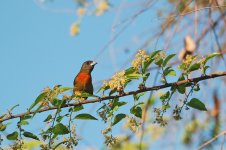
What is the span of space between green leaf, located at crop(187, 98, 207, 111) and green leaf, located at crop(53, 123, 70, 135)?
0.56m

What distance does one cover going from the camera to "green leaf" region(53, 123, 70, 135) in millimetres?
2205

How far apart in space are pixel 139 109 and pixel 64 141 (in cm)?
37

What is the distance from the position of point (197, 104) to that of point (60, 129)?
610mm

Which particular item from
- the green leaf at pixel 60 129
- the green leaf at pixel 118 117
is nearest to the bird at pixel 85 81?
the green leaf at pixel 118 117

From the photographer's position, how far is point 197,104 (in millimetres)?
2252

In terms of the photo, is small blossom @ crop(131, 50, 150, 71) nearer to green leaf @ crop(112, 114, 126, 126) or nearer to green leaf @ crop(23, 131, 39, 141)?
green leaf @ crop(112, 114, 126, 126)

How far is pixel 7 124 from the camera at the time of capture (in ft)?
7.48

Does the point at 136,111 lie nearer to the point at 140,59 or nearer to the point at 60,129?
the point at 140,59

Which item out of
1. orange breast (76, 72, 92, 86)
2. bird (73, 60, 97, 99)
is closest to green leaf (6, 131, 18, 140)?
bird (73, 60, 97, 99)

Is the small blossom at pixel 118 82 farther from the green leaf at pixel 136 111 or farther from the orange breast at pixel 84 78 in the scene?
the orange breast at pixel 84 78

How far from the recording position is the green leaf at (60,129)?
7.23ft

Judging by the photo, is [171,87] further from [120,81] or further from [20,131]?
[20,131]

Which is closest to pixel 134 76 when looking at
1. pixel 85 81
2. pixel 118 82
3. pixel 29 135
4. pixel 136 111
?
pixel 118 82

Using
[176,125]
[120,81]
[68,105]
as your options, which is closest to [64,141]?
[68,105]
